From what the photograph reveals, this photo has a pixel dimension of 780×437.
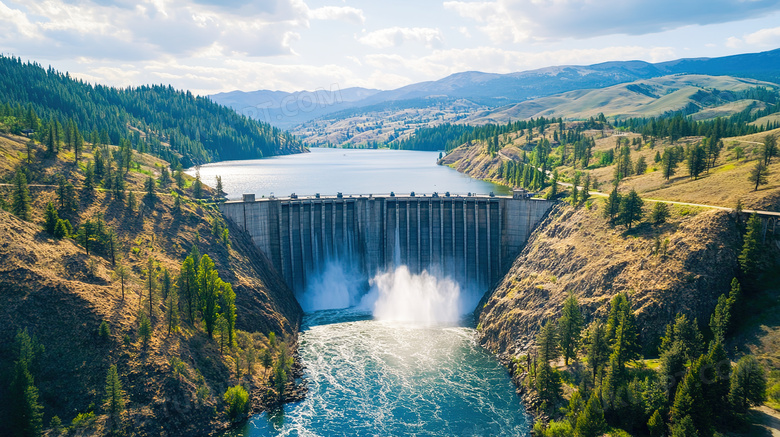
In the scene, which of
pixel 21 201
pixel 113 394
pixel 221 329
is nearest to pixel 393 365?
pixel 221 329

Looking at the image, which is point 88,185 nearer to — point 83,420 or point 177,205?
point 177,205

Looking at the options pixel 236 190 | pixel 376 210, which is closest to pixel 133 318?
pixel 376 210

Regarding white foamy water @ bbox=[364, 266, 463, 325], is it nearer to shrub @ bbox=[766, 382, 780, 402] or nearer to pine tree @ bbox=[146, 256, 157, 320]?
pine tree @ bbox=[146, 256, 157, 320]

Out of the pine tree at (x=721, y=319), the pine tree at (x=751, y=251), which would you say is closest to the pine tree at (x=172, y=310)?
the pine tree at (x=721, y=319)

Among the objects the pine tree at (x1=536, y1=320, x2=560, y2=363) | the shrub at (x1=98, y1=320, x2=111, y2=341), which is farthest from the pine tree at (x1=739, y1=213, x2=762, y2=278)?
the shrub at (x1=98, y1=320, x2=111, y2=341)

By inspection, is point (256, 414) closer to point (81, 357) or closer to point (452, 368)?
point (81, 357)
